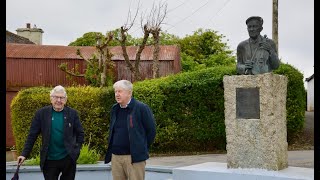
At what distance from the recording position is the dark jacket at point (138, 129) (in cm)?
677

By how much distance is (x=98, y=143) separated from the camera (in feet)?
58.5

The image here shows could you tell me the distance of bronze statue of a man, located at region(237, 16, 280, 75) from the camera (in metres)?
9.13

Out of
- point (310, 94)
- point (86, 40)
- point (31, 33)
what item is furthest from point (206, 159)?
point (86, 40)

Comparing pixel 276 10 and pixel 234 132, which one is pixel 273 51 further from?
pixel 276 10

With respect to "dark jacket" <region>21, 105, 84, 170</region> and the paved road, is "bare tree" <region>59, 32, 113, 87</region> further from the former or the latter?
"dark jacket" <region>21, 105, 84, 170</region>

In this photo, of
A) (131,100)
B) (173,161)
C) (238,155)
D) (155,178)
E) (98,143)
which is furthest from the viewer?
(98,143)

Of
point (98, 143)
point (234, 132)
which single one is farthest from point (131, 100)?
point (98, 143)

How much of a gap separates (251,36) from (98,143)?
9.65 m

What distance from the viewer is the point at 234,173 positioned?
8.91 meters

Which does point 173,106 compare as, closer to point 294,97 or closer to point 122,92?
point 294,97

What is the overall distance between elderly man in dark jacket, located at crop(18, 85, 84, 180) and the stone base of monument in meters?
2.79

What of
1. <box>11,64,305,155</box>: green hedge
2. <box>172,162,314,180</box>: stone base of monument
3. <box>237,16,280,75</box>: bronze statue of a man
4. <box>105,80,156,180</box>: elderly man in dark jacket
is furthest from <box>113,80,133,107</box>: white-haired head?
<box>11,64,305,155</box>: green hedge

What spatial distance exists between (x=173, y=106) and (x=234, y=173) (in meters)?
9.34

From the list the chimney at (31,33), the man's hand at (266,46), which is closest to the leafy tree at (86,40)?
the chimney at (31,33)
